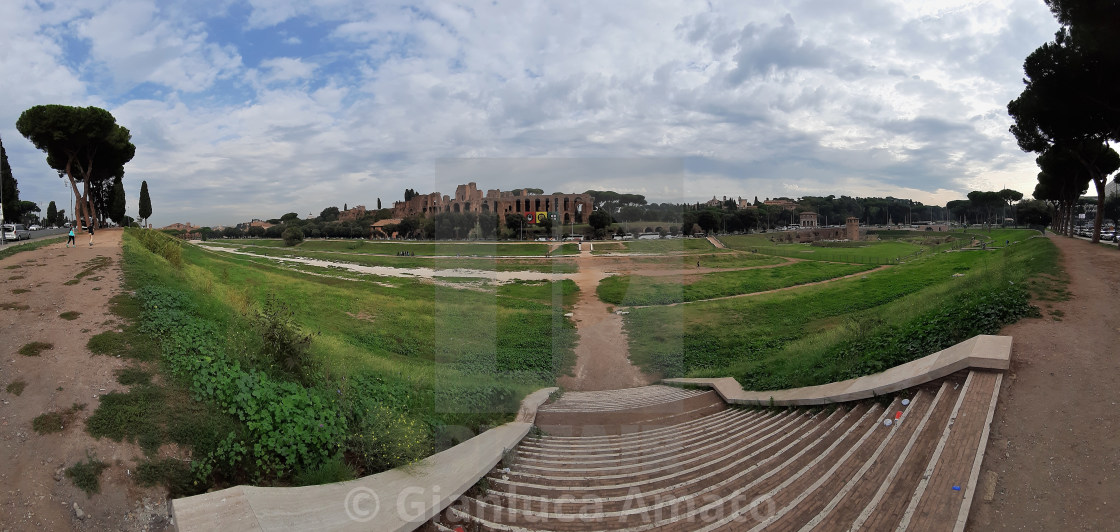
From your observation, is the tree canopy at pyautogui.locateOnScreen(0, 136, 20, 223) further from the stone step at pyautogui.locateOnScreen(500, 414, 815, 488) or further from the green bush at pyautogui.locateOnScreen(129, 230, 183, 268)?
the stone step at pyautogui.locateOnScreen(500, 414, 815, 488)

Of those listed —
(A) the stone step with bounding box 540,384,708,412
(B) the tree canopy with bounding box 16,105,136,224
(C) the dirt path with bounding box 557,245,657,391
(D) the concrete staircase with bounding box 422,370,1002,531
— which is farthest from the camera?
(B) the tree canopy with bounding box 16,105,136,224

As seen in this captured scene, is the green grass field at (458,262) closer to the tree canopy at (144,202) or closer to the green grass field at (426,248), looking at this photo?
the green grass field at (426,248)

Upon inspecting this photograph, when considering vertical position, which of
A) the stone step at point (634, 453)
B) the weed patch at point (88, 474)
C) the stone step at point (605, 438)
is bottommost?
the stone step at point (605, 438)

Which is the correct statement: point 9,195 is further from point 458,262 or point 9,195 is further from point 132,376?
point 132,376

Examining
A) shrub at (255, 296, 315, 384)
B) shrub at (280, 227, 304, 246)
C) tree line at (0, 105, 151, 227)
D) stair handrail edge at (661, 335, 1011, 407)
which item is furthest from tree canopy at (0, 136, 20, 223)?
stair handrail edge at (661, 335, 1011, 407)

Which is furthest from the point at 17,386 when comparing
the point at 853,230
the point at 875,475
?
the point at 853,230

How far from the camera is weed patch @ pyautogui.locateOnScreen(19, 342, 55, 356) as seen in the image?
5.54m

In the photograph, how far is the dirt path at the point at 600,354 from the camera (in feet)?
38.0

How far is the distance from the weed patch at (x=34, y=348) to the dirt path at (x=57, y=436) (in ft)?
0.19

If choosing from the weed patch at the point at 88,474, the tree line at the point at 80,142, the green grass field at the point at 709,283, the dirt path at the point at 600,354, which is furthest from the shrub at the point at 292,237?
the weed patch at the point at 88,474

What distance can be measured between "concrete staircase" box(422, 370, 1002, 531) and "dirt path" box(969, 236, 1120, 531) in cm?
20

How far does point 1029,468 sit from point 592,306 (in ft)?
59.5

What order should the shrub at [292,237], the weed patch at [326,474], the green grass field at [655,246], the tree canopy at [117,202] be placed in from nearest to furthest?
the weed patch at [326,474] → the tree canopy at [117,202] → the green grass field at [655,246] → the shrub at [292,237]

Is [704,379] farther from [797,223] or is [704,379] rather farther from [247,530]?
[797,223]
